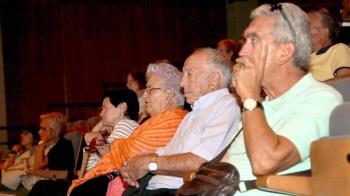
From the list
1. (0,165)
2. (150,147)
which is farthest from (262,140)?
(0,165)

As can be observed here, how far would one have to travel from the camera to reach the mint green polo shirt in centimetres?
206

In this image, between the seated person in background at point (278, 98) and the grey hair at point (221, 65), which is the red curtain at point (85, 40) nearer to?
the grey hair at point (221, 65)

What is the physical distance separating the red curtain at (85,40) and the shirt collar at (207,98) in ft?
24.4

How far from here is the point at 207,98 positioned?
3.01m

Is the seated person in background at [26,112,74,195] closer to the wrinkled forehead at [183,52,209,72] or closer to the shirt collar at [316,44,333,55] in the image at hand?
the wrinkled forehead at [183,52,209,72]

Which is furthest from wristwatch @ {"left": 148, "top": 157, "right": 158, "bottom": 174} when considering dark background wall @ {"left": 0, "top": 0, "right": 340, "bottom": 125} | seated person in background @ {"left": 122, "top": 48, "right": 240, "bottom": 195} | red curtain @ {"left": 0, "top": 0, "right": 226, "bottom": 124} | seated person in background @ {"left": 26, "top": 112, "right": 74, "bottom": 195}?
red curtain @ {"left": 0, "top": 0, "right": 226, "bottom": 124}

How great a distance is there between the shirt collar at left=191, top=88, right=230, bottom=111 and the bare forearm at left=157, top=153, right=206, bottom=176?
1.02 ft

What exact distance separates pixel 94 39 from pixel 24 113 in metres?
1.56

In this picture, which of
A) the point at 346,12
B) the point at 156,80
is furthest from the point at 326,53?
the point at 346,12

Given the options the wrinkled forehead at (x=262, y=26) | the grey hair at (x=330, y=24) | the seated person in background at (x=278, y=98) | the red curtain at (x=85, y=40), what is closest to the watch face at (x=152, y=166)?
the seated person in background at (x=278, y=98)

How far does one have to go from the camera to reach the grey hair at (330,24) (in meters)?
3.62

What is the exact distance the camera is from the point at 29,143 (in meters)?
7.28

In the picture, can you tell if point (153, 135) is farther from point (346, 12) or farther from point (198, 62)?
point (346, 12)

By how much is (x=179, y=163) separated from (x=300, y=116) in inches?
31.6
